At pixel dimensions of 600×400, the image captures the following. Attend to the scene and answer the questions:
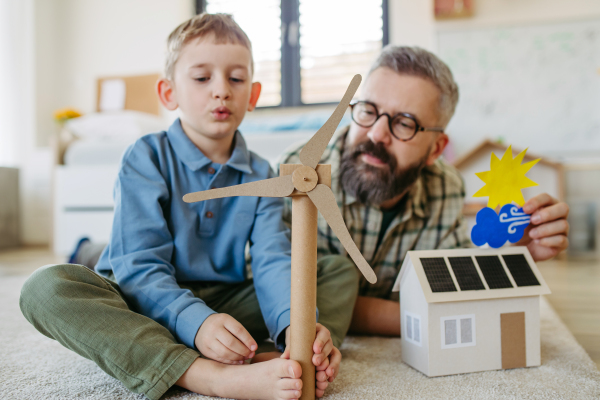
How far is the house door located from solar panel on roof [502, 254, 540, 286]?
0.18 ft

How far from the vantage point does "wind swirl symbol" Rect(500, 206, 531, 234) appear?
2.62ft

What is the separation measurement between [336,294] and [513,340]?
314mm

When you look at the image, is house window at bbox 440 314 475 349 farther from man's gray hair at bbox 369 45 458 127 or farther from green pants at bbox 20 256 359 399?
man's gray hair at bbox 369 45 458 127

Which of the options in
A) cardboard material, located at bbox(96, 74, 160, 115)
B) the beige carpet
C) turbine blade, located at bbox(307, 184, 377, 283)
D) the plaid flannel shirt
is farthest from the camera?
cardboard material, located at bbox(96, 74, 160, 115)

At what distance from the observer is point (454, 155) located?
2.88m

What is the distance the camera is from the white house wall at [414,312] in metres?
0.72

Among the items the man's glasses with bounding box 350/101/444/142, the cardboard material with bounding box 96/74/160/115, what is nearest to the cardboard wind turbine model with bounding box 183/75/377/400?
the man's glasses with bounding box 350/101/444/142

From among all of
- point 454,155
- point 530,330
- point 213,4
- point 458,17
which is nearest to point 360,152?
point 530,330

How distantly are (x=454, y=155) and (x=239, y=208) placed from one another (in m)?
2.31

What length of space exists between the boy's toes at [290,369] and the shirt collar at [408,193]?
54 centimetres

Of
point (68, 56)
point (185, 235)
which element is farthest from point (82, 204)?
point (185, 235)

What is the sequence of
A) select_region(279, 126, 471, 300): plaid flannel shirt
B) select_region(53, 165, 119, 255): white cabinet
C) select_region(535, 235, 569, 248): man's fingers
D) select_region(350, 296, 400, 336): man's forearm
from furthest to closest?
select_region(53, 165, 119, 255): white cabinet, select_region(279, 126, 471, 300): plaid flannel shirt, select_region(350, 296, 400, 336): man's forearm, select_region(535, 235, 569, 248): man's fingers

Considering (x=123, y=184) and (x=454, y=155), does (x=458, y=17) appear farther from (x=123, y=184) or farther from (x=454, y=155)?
(x=123, y=184)

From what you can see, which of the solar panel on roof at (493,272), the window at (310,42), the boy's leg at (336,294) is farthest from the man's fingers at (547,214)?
the window at (310,42)
